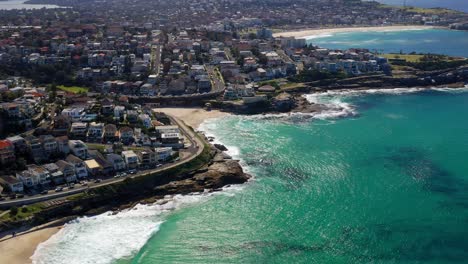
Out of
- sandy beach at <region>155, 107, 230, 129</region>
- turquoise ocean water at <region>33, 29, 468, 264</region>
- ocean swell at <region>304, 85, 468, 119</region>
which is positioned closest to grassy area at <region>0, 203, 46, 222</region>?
turquoise ocean water at <region>33, 29, 468, 264</region>

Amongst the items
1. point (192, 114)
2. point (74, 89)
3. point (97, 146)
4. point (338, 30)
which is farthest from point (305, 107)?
point (338, 30)

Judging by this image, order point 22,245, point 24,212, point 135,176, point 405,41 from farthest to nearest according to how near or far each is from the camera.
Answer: point 405,41 < point 135,176 < point 24,212 < point 22,245

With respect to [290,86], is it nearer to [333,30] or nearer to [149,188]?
[149,188]

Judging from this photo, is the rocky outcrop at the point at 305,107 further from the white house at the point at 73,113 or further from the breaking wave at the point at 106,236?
the breaking wave at the point at 106,236

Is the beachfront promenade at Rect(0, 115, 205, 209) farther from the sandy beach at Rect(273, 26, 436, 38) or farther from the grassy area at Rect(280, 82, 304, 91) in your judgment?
the sandy beach at Rect(273, 26, 436, 38)

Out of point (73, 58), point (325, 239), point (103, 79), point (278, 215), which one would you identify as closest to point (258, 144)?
point (278, 215)

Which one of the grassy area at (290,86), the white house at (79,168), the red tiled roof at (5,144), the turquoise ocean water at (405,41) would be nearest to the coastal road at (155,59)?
the grassy area at (290,86)
